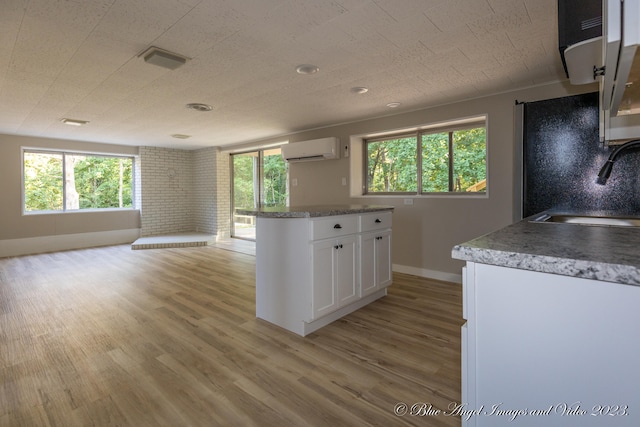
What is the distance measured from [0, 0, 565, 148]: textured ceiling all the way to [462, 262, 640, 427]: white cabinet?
176 cm

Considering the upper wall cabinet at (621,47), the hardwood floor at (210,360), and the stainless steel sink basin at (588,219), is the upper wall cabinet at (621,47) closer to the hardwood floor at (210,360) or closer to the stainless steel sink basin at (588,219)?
the stainless steel sink basin at (588,219)

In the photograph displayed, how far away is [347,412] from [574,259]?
1349mm

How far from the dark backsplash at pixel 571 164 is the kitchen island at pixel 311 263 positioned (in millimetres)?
1390

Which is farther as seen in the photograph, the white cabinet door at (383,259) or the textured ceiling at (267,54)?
the white cabinet door at (383,259)

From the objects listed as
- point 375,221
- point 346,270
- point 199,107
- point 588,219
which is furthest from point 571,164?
point 199,107

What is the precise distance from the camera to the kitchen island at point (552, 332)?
25.3 inches

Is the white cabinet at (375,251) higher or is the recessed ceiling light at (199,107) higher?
the recessed ceiling light at (199,107)

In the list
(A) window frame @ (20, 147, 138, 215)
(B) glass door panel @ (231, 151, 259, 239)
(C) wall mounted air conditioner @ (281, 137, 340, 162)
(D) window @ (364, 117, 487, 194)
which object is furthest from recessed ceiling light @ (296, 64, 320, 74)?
(A) window frame @ (20, 147, 138, 215)

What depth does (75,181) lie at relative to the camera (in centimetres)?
652

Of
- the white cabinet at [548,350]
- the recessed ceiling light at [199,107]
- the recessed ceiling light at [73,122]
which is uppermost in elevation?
the recessed ceiling light at [73,122]

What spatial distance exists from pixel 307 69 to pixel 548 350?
104 inches

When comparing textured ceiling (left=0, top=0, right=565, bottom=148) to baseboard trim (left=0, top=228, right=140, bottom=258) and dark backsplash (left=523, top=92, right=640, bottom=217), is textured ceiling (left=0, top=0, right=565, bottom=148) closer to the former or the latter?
dark backsplash (left=523, top=92, right=640, bottom=217)

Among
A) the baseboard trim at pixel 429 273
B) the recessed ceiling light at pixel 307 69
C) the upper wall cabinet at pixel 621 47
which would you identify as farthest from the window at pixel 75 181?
the upper wall cabinet at pixel 621 47

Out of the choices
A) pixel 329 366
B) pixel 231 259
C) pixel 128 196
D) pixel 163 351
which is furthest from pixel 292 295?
pixel 128 196
